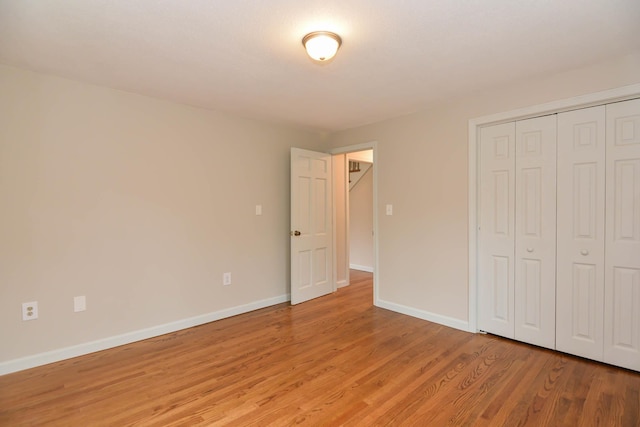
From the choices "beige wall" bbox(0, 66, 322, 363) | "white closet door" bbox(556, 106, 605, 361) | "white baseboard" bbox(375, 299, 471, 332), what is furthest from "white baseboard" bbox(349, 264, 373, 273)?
"white closet door" bbox(556, 106, 605, 361)

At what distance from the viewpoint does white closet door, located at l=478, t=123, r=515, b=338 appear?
2.88 metres

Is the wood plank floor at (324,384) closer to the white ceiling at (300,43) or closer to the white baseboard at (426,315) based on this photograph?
the white baseboard at (426,315)

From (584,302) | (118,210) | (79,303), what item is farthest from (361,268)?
(79,303)

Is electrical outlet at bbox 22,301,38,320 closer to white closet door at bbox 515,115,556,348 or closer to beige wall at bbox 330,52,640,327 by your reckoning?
beige wall at bbox 330,52,640,327

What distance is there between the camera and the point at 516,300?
286cm

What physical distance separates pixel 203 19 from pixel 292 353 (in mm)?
2473

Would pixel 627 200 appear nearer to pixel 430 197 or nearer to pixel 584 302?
pixel 584 302

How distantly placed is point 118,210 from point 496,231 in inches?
136

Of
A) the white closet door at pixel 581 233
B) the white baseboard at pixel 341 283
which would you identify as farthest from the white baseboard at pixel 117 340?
the white closet door at pixel 581 233

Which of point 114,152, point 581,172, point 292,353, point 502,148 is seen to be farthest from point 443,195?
point 114,152

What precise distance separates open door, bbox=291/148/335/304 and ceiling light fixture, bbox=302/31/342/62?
201cm

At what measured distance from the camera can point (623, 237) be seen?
234cm

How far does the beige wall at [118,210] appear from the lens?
2400mm

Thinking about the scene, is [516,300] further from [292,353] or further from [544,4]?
[544,4]
